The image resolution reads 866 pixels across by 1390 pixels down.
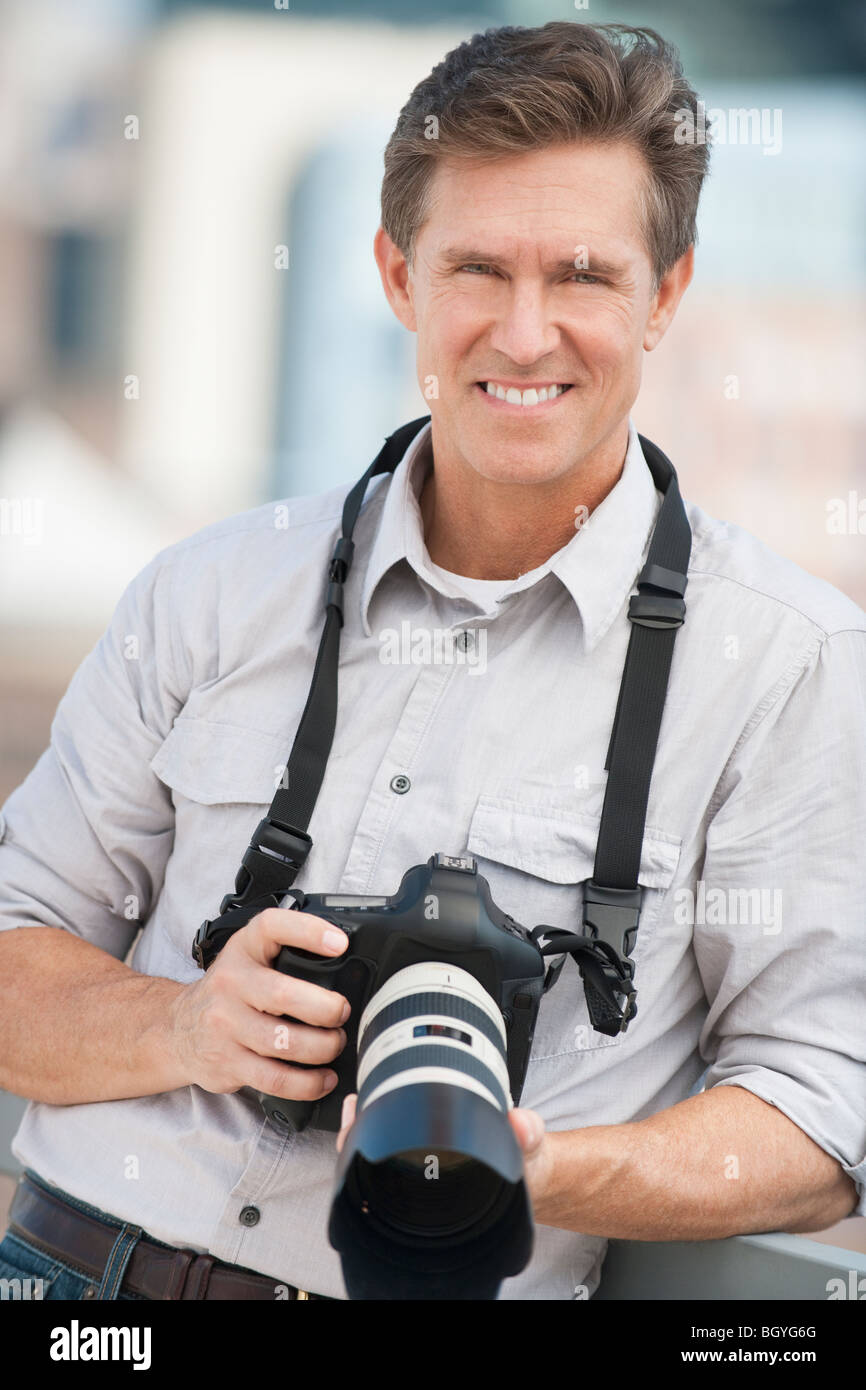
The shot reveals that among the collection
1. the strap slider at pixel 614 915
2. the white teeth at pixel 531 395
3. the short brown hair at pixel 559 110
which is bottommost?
the strap slider at pixel 614 915

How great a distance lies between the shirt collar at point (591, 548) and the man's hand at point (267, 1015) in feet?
1.14

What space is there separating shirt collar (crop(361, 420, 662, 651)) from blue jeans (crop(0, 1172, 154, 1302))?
531 millimetres

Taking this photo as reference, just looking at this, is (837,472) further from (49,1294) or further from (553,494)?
(49,1294)

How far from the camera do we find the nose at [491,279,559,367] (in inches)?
42.3

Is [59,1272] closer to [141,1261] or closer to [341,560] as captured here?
[141,1261]

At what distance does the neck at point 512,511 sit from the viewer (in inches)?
45.9

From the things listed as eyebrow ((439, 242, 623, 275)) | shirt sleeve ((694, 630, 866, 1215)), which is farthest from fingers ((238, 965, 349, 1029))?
eyebrow ((439, 242, 623, 275))

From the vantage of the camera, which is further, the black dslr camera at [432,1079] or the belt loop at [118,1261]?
the belt loop at [118,1261]

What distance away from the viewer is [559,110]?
3.52 feet

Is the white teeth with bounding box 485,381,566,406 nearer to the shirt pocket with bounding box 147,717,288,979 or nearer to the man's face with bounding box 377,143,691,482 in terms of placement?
the man's face with bounding box 377,143,691,482

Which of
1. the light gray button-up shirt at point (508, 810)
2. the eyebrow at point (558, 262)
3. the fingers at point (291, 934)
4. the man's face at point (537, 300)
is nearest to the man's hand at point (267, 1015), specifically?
the fingers at point (291, 934)

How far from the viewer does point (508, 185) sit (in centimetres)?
108

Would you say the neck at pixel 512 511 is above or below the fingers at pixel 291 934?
above

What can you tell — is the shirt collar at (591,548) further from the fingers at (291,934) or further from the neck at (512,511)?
the fingers at (291,934)
